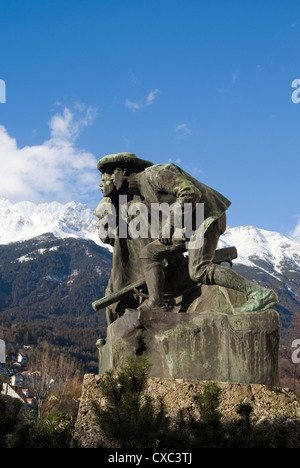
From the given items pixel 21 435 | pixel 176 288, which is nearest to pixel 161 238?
pixel 176 288

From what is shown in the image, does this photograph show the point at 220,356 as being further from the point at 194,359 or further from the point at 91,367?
the point at 91,367

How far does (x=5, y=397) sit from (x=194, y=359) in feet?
6.66

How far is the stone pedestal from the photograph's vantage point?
548cm

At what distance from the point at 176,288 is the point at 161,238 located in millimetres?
774

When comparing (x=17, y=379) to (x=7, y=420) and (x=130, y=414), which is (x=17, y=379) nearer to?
(x=7, y=420)

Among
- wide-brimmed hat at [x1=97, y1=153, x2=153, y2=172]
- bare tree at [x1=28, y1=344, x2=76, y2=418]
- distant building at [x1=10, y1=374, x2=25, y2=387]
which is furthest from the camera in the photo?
distant building at [x1=10, y1=374, x2=25, y2=387]

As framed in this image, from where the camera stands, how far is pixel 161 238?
6.57 meters

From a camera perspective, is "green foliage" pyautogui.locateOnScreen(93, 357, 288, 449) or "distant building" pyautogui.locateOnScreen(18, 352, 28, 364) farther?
"distant building" pyautogui.locateOnScreen(18, 352, 28, 364)

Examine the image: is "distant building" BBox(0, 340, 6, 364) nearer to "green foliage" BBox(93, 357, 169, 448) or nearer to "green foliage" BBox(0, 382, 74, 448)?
"green foliage" BBox(0, 382, 74, 448)

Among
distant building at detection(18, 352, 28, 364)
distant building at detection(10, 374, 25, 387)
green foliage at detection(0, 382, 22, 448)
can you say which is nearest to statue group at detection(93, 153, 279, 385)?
green foliage at detection(0, 382, 22, 448)

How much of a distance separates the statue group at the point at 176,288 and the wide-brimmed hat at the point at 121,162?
14 mm

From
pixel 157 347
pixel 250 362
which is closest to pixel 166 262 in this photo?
pixel 157 347

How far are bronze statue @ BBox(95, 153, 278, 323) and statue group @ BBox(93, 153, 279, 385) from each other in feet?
0.04

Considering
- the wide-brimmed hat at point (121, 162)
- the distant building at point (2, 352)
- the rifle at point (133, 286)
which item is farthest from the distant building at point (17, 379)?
the wide-brimmed hat at point (121, 162)
